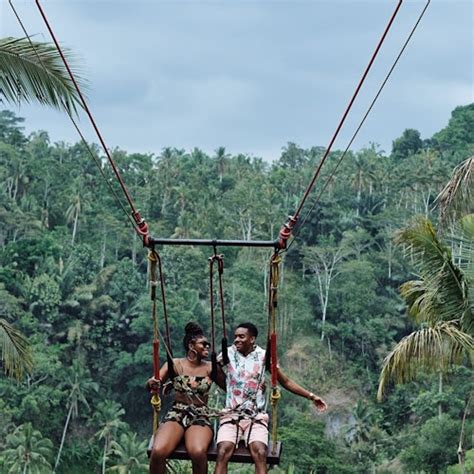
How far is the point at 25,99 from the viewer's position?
27.4ft

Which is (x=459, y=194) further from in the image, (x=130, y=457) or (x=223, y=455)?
(x=130, y=457)

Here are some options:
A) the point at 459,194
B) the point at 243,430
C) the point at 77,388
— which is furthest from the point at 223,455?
the point at 77,388

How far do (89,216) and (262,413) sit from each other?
5533 cm

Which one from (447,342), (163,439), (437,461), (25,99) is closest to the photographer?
(163,439)

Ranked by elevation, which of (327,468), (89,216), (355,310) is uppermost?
(89,216)

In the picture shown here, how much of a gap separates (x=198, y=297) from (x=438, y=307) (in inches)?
1783

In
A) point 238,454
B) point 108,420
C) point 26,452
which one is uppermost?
point 238,454

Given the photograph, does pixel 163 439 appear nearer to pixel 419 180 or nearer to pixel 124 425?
pixel 124 425

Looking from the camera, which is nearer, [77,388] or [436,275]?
[436,275]

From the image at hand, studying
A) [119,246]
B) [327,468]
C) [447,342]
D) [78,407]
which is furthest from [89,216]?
[447,342]

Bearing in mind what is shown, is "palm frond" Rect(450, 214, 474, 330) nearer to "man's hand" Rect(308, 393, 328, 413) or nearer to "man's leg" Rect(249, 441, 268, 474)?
"man's hand" Rect(308, 393, 328, 413)

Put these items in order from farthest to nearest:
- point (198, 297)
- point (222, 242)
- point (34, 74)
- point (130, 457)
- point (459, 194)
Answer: point (198, 297) → point (130, 457) → point (459, 194) → point (34, 74) → point (222, 242)

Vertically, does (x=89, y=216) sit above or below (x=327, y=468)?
above

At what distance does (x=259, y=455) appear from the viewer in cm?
628
